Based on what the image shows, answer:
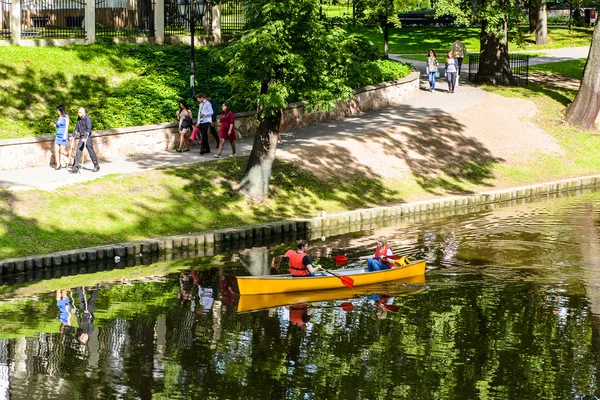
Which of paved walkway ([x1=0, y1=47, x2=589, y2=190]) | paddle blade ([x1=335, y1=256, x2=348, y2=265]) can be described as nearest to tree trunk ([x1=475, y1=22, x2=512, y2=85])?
paved walkway ([x1=0, y1=47, x2=589, y2=190])

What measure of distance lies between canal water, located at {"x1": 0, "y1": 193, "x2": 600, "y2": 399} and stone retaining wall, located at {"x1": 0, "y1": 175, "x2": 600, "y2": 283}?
0.79m

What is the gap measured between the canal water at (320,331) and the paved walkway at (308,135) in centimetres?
526

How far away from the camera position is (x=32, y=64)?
36688 mm

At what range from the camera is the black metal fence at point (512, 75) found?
155 ft

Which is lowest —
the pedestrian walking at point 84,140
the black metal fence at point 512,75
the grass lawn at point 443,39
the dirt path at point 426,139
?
the dirt path at point 426,139

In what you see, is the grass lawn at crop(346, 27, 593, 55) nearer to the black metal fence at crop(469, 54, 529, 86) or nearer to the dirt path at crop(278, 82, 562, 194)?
the black metal fence at crop(469, 54, 529, 86)

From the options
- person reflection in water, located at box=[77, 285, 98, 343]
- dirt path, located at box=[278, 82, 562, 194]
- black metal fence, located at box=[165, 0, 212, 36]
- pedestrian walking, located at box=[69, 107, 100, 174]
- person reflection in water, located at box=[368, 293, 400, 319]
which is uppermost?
black metal fence, located at box=[165, 0, 212, 36]

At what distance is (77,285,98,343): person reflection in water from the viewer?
65.7 ft

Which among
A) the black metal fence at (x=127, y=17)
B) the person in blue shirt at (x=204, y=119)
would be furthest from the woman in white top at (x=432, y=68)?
the person in blue shirt at (x=204, y=119)

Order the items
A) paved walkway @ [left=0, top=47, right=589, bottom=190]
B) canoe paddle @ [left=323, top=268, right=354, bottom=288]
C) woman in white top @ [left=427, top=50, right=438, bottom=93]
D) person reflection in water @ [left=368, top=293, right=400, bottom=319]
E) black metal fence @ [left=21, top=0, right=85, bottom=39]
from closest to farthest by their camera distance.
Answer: person reflection in water @ [left=368, top=293, right=400, bottom=319] < canoe paddle @ [left=323, top=268, right=354, bottom=288] < paved walkway @ [left=0, top=47, right=589, bottom=190] < black metal fence @ [left=21, top=0, right=85, bottom=39] < woman in white top @ [left=427, top=50, right=438, bottom=93]

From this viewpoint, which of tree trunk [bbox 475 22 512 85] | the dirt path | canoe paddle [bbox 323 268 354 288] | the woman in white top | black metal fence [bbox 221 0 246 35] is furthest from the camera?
tree trunk [bbox 475 22 512 85]

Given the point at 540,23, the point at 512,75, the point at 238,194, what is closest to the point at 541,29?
the point at 540,23

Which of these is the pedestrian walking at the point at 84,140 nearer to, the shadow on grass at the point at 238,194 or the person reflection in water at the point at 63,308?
the shadow on grass at the point at 238,194

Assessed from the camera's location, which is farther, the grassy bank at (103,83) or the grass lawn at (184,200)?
the grassy bank at (103,83)
